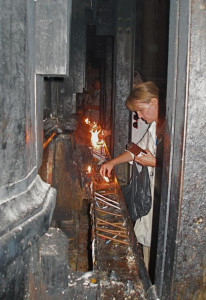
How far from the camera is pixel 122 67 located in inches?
234

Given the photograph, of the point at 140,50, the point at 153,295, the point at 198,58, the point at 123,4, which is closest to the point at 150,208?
the point at 153,295

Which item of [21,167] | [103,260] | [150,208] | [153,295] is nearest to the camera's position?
[21,167]

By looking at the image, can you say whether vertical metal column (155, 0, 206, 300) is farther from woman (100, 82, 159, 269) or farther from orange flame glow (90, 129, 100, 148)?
orange flame glow (90, 129, 100, 148)

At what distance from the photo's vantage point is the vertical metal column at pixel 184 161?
4.50ft

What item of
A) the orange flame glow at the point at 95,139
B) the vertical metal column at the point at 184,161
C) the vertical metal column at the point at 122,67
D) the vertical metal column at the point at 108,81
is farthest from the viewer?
the vertical metal column at the point at 108,81

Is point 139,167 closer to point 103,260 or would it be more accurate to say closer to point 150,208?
point 150,208

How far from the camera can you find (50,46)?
143 cm

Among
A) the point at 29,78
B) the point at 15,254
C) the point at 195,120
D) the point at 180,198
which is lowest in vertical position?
the point at 15,254

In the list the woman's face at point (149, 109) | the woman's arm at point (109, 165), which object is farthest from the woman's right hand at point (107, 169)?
the woman's face at point (149, 109)

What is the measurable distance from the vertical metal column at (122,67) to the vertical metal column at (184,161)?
4.57m

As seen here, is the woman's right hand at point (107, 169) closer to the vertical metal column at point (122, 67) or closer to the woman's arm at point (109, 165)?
the woman's arm at point (109, 165)

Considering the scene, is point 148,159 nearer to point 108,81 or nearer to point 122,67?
point 122,67

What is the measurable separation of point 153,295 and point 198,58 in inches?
59.8

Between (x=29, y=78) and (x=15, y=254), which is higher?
(x=29, y=78)
